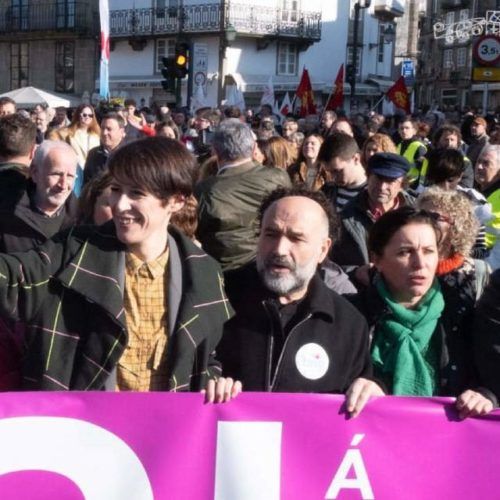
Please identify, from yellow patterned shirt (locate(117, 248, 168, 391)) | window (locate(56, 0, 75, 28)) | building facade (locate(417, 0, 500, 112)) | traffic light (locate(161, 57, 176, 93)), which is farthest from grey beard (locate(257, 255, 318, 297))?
building facade (locate(417, 0, 500, 112))

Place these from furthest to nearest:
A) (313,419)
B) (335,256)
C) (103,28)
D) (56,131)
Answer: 1. (103,28)
2. (56,131)
3. (335,256)
4. (313,419)

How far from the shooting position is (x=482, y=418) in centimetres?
317

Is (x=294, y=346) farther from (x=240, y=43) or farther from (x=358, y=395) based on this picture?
(x=240, y=43)

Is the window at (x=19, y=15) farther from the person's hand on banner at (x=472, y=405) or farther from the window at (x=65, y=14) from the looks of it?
the person's hand on banner at (x=472, y=405)

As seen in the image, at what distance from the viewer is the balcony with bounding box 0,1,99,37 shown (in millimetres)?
44438

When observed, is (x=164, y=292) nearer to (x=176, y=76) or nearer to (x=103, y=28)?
(x=103, y=28)

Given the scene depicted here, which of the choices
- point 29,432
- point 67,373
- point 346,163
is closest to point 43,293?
point 67,373

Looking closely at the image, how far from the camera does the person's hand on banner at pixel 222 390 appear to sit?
3.06 m

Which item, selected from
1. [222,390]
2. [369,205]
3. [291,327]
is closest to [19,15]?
[369,205]

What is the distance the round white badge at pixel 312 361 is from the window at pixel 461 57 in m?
60.9

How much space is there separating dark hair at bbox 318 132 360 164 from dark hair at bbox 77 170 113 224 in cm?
235

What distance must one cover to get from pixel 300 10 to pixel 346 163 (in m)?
37.9

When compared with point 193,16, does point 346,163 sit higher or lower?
lower

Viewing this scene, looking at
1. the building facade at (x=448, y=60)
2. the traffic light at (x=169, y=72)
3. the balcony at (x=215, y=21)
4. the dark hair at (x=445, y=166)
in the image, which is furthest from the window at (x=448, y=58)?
the dark hair at (x=445, y=166)
